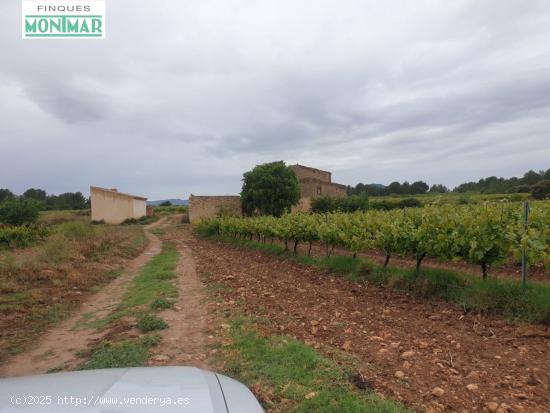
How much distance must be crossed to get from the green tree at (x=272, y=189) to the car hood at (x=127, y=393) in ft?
99.2

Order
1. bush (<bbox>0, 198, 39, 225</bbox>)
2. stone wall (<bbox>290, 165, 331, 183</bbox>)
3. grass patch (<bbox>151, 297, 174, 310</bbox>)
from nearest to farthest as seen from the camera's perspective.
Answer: grass patch (<bbox>151, 297, 174, 310</bbox>) → bush (<bbox>0, 198, 39, 225</bbox>) → stone wall (<bbox>290, 165, 331, 183</bbox>)

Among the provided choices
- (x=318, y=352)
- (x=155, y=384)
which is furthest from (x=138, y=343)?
(x=155, y=384)

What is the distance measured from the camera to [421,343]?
14.2 feet

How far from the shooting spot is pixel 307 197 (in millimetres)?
41344

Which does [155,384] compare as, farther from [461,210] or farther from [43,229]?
[43,229]

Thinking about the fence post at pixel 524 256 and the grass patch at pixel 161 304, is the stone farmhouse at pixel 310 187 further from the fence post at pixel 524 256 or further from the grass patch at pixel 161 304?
the fence post at pixel 524 256

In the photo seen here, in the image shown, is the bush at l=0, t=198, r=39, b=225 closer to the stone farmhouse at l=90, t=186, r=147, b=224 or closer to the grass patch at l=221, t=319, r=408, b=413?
the stone farmhouse at l=90, t=186, r=147, b=224

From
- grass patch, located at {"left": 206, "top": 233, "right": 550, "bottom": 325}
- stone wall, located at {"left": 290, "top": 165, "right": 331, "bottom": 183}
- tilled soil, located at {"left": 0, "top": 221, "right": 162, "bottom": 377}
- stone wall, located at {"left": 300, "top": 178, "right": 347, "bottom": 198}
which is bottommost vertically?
tilled soil, located at {"left": 0, "top": 221, "right": 162, "bottom": 377}

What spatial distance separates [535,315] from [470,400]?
99.3 inches

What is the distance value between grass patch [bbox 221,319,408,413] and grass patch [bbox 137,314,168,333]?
4.88 ft

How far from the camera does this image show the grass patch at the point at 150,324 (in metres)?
5.41

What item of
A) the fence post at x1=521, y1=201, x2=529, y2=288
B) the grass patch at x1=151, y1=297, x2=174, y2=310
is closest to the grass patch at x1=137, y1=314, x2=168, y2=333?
the grass patch at x1=151, y1=297, x2=174, y2=310

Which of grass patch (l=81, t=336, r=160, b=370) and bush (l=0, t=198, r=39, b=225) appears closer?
grass patch (l=81, t=336, r=160, b=370)

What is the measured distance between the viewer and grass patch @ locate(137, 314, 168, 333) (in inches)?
213
